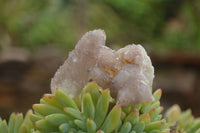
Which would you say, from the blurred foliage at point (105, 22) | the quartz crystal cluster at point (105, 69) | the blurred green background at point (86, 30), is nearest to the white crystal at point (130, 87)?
the quartz crystal cluster at point (105, 69)

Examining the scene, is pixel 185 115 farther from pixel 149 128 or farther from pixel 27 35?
pixel 27 35

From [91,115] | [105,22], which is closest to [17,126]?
[91,115]

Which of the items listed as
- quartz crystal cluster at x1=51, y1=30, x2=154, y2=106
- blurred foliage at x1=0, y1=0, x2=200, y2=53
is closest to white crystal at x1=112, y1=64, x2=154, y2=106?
quartz crystal cluster at x1=51, y1=30, x2=154, y2=106

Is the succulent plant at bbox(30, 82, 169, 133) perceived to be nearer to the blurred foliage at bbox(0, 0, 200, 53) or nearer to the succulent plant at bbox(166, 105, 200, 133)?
the succulent plant at bbox(166, 105, 200, 133)

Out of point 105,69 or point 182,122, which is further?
point 182,122

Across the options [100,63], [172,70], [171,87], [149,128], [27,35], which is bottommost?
[149,128]

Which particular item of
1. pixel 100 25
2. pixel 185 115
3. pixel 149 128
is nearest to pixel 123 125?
pixel 149 128

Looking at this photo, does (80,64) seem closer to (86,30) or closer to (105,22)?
(86,30)

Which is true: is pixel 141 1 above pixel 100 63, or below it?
above

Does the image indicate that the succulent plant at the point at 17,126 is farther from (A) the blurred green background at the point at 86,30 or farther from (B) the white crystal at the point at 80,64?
(A) the blurred green background at the point at 86,30
